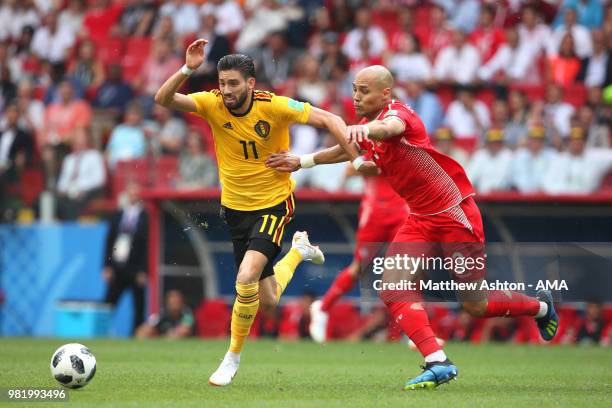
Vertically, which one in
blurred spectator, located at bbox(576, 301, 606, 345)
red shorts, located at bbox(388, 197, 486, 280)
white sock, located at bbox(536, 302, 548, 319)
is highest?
red shorts, located at bbox(388, 197, 486, 280)

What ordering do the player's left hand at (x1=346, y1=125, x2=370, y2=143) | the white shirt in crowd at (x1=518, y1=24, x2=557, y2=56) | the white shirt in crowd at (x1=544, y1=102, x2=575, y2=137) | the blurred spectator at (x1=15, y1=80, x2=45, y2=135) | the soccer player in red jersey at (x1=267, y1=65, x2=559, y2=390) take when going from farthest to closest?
the blurred spectator at (x1=15, y1=80, x2=45, y2=135) → the white shirt in crowd at (x1=518, y1=24, x2=557, y2=56) → the white shirt in crowd at (x1=544, y1=102, x2=575, y2=137) → the soccer player in red jersey at (x1=267, y1=65, x2=559, y2=390) → the player's left hand at (x1=346, y1=125, x2=370, y2=143)

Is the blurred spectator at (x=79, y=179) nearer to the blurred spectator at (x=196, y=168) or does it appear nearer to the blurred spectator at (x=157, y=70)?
the blurred spectator at (x=157, y=70)

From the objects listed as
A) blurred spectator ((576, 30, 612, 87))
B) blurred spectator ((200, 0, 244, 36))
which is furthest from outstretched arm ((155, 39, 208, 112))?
blurred spectator ((200, 0, 244, 36))

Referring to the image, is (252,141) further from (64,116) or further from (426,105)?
(64,116)

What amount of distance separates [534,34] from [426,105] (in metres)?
2.18

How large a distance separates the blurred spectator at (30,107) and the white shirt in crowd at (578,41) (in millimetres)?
9407

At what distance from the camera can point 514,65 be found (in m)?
18.6

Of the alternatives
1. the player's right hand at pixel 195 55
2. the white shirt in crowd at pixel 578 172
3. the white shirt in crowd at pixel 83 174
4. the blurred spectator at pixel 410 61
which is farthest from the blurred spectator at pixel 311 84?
the player's right hand at pixel 195 55

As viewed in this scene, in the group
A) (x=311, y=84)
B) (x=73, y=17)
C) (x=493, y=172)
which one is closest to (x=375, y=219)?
(x=493, y=172)

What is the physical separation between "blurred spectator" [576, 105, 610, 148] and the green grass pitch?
320 centimetres

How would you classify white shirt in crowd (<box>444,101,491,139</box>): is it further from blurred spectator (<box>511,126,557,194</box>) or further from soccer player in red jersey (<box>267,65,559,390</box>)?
soccer player in red jersey (<box>267,65,559,390</box>)

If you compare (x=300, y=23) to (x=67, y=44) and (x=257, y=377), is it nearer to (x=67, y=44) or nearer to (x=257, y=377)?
(x=67, y=44)

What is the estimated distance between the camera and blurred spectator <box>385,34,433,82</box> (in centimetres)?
1883

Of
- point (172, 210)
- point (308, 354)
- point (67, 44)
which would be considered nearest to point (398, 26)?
point (172, 210)
